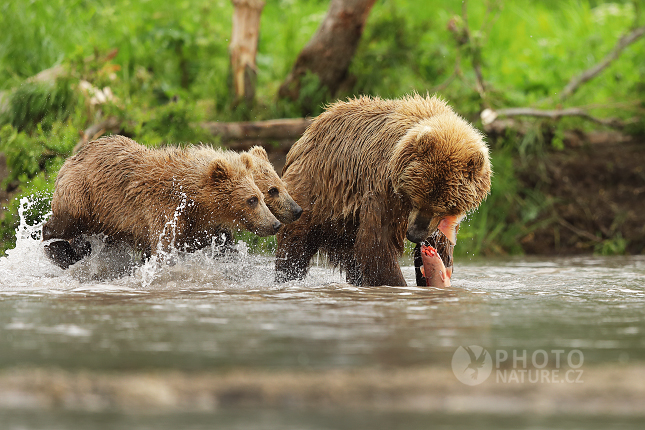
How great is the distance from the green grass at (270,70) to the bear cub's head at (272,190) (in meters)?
1.51

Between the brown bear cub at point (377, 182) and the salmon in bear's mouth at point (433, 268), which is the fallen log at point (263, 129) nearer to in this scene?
the brown bear cub at point (377, 182)

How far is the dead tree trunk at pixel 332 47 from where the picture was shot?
10.1 m

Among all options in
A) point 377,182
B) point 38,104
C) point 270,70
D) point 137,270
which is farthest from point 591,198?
point 38,104

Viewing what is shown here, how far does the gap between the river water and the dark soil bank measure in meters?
4.53

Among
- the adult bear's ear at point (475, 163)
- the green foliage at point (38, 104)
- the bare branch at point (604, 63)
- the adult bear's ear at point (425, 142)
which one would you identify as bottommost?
the adult bear's ear at point (475, 163)

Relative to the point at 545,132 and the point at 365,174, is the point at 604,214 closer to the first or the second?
the point at 545,132

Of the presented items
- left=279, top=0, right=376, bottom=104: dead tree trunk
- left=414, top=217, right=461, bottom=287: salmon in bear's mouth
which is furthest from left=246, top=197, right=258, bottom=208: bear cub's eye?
left=279, top=0, right=376, bottom=104: dead tree trunk

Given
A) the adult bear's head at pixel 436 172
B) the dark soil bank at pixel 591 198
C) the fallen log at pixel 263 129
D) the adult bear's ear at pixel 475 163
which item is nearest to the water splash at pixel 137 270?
the adult bear's head at pixel 436 172

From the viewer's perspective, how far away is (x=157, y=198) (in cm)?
596

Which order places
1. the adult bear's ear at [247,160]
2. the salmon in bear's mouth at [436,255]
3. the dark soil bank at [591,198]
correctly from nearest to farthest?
1. the salmon in bear's mouth at [436,255]
2. the adult bear's ear at [247,160]
3. the dark soil bank at [591,198]

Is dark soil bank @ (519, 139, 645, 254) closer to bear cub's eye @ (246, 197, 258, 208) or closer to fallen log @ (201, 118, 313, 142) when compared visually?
fallen log @ (201, 118, 313, 142)

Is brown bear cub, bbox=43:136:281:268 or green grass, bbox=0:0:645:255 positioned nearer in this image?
brown bear cub, bbox=43:136:281:268

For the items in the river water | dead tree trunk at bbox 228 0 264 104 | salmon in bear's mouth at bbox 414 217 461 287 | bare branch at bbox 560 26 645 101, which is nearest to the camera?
the river water

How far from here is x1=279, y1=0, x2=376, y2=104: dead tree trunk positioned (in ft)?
33.2
